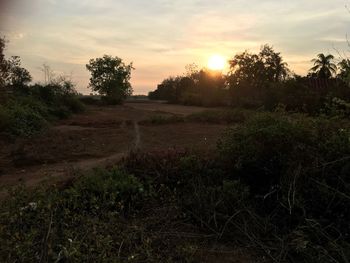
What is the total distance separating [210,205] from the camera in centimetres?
511

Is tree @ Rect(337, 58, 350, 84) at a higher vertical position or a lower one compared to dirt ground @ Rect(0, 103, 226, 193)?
higher

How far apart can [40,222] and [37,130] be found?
37.2ft

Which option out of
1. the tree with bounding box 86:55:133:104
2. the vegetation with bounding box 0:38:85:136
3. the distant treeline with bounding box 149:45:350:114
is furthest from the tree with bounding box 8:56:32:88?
the tree with bounding box 86:55:133:104

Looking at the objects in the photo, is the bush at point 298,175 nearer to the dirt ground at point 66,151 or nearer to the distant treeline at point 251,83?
the dirt ground at point 66,151

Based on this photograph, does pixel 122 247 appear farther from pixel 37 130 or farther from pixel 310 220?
pixel 37 130

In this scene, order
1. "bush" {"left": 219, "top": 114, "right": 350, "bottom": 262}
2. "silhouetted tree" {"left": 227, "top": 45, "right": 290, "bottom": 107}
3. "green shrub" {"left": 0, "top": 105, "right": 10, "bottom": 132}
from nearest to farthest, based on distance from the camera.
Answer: "bush" {"left": 219, "top": 114, "right": 350, "bottom": 262}, "green shrub" {"left": 0, "top": 105, "right": 10, "bottom": 132}, "silhouetted tree" {"left": 227, "top": 45, "right": 290, "bottom": 107}

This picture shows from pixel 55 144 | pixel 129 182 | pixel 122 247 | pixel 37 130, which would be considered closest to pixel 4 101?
pixel 37 130

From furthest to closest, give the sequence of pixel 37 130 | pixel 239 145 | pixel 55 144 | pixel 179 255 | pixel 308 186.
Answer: pixel 37 130 → pixel 55 144 → pixel 239 145 → pixel 308 186 → pixel 179 255

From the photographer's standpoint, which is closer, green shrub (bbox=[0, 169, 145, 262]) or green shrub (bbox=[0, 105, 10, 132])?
green shrub (bbox=[0, 169, 145, 262])

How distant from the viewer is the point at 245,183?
5.65 meters

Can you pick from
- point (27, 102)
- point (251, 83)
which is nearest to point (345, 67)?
point (27, 102)

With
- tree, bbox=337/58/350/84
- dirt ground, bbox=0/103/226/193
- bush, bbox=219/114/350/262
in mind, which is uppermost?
tree, bbox=337/58/350/84

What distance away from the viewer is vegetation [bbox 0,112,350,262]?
170 inches

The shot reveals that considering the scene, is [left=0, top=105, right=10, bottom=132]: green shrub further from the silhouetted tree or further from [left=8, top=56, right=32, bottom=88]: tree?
the silhouetted tree
